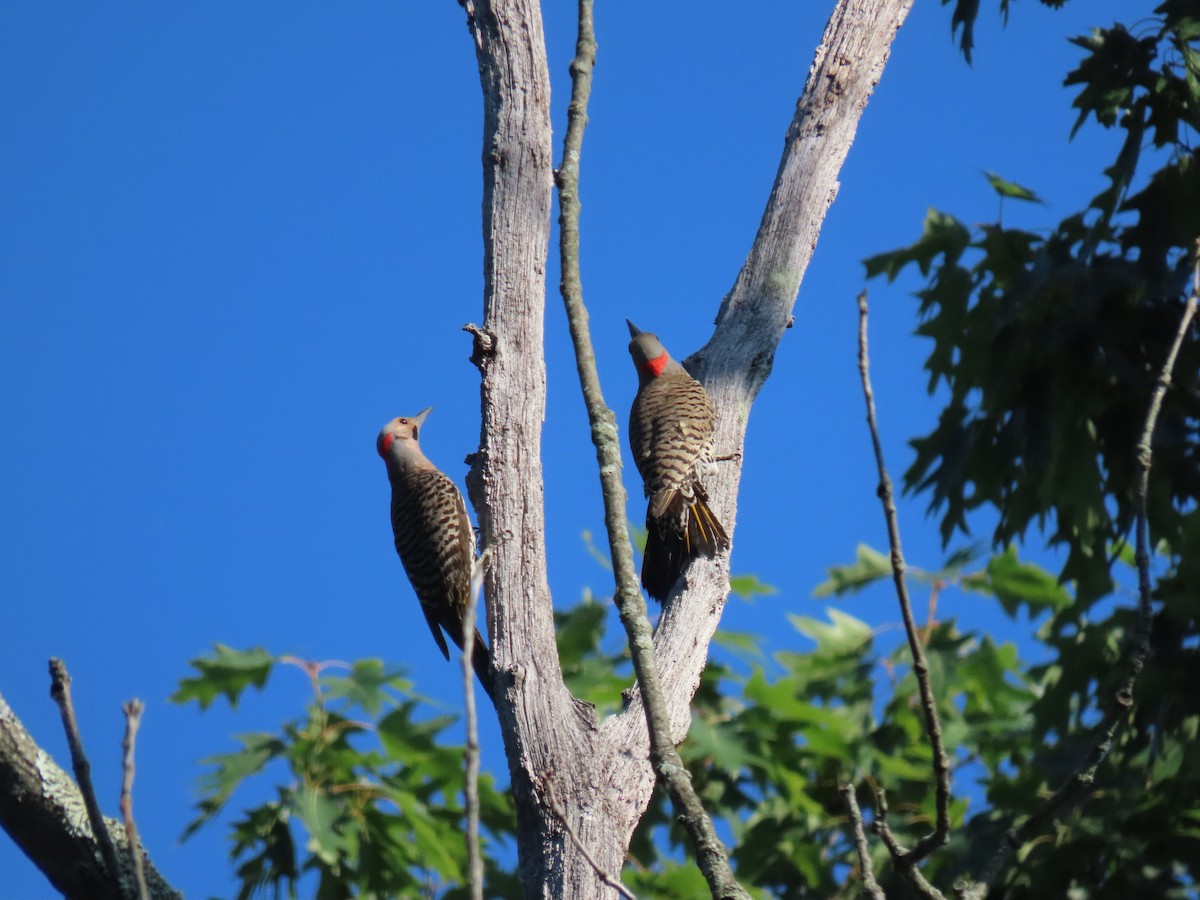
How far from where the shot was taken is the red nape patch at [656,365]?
5723 millimetres

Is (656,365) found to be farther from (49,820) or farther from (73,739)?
(73,739)

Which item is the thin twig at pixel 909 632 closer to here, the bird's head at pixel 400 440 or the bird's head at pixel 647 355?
the bird's head at pixel 647 355

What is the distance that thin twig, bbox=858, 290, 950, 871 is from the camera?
167 centimetres

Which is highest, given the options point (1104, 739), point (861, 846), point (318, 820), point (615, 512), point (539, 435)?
point (539, 435)

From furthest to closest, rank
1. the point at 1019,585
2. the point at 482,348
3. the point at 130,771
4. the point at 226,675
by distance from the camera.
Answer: the point at 1019,585 < the point at 226,675 < the point at 482,348 < the point at 130,771

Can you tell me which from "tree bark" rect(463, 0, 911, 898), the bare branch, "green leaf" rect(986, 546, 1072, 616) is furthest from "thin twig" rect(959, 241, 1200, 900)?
"green leaf" rect(986, 546, 1072, 616)

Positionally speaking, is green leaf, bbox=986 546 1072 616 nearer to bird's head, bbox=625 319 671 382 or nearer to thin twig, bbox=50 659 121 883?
bird's head, bbox=625 319 671 382

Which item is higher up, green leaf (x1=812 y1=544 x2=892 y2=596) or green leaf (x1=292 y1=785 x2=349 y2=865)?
green leaf (x1=812 y1=544 x2=892 y2=596)

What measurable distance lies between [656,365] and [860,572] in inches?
60.8

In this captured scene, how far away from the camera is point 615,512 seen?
2314mm

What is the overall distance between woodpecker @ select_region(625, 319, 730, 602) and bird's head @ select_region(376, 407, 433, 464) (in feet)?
4.40

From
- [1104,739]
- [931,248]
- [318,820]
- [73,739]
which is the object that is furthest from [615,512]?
[931,248]

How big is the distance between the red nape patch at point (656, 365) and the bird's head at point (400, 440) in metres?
1.15

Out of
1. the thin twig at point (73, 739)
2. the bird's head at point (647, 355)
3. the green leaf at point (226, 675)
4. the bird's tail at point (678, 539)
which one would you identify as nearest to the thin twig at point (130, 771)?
the thin twig at point (73, 739)
